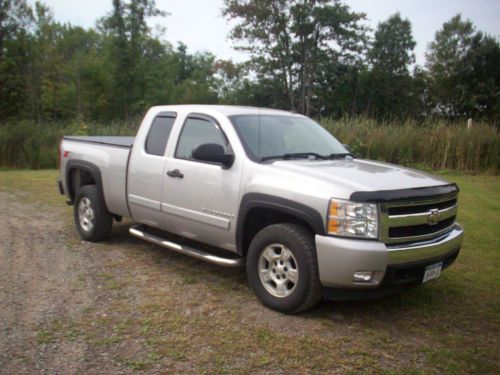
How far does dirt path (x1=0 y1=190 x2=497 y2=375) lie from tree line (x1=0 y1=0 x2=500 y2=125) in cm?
3490

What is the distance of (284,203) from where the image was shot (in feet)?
14.0

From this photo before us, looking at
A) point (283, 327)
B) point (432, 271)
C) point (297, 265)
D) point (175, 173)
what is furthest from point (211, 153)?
point (432, 271)

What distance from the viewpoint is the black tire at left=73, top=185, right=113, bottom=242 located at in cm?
652

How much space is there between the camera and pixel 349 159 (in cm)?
533

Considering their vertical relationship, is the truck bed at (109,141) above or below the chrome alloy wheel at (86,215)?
above

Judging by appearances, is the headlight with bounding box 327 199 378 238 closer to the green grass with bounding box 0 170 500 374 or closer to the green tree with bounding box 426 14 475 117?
the green grass with bounding box 0 170 500 374

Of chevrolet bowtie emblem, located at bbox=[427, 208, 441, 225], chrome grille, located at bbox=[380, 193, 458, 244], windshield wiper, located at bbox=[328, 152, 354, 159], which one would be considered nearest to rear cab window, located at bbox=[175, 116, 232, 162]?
windshield wiper, located at bbox=[328, 152, 354, 159]

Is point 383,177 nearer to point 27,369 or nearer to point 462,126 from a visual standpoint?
point 27,369

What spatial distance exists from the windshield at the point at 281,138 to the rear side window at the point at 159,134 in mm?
963

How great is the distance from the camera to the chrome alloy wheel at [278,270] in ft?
14.2

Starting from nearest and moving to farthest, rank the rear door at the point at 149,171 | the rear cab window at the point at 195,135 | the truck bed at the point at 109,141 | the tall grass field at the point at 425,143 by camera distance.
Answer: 1. the rear cab window at the point at 195,135
2. the rear door at the point at 149,171
3. the truck bed at the point at 109,141
4. the tall grass field at the point at 425,143

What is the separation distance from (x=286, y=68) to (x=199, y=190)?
3859 cm

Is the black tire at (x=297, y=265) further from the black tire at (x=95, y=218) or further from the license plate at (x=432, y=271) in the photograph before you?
the black tire at (x=95, y=218)

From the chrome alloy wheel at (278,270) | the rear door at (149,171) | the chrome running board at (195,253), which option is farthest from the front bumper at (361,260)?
the rear door at (149,171)
